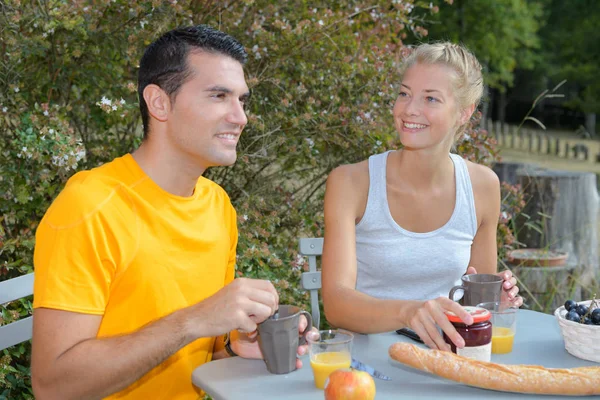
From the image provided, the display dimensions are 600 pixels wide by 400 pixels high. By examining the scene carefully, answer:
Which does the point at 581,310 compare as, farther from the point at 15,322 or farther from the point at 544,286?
the point at 544,286

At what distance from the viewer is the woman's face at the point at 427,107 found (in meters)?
2.78

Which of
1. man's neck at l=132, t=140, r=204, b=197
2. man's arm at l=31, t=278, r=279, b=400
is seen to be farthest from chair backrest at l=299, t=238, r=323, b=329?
man's arm at l=31, t=278, r=279, b=400

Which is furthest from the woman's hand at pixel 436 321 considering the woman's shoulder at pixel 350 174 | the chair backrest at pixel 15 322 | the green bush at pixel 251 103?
the green bush at pixel 251 103

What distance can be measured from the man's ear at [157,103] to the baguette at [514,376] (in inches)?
40.0

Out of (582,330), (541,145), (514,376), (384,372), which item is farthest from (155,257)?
(541,145)

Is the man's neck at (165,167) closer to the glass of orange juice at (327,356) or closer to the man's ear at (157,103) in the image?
the man's ear at (157,103)

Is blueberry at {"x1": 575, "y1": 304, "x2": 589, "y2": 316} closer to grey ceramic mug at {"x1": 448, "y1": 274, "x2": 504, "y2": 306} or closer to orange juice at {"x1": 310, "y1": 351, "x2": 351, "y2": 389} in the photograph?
grey ceramic mug at {"x1": 448, "y1": 274, "x2": 504, "y2": 306}

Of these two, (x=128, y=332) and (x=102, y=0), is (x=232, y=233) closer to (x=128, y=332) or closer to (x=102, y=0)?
(x=128, y=332)

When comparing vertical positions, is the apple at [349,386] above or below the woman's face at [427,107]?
below

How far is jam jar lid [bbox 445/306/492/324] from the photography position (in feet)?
6.23

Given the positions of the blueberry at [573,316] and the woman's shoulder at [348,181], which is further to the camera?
the woman's shoulder at [348,181]

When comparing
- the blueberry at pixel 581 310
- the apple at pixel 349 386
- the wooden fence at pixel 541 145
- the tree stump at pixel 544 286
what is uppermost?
the wooden fence at pixel 541 145

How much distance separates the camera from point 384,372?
1.95 m

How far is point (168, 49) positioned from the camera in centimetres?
213
